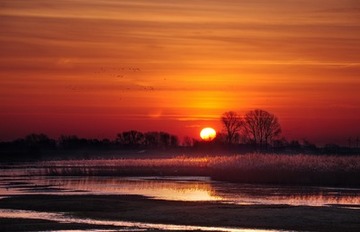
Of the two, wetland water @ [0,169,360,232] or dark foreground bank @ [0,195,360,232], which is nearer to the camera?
dark foreground bank @ [0,195,360,232]

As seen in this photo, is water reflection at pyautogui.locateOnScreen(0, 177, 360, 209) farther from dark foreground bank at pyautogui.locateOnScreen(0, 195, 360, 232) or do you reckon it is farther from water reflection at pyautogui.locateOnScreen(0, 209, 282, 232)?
water reflection at pyautogui.locateOnScreen(0, 209, 282, 232)

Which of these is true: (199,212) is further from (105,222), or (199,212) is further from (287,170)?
(287,170)

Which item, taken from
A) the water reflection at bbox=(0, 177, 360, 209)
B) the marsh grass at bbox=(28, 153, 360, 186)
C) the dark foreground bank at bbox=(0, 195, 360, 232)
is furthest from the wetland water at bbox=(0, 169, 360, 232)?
the marsh grass at bbox=(28, 153, 360, 186)

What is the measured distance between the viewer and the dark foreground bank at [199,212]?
31125 millimetres

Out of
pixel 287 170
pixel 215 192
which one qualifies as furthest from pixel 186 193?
pixel 287 170

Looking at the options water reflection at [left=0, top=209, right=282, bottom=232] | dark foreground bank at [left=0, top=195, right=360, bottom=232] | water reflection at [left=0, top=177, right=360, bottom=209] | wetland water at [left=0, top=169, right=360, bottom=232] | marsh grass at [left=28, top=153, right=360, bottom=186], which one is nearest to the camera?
water reflection at [left=0, top=209, right=282, bottom=232]

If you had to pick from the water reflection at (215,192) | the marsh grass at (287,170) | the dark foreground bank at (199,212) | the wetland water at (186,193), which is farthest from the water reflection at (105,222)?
the marsh grass at (287,170)

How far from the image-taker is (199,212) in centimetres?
3544

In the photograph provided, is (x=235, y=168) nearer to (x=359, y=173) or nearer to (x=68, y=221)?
(x=359, y=173)

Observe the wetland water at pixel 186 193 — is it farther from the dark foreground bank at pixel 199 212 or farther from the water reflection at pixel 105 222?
the dark foreground bank at pixel 199 212

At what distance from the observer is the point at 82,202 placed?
1666 inches

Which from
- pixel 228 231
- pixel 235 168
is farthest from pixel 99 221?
pixel 235 168

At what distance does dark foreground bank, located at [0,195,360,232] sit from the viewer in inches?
1225

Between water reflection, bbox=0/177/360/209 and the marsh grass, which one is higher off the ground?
the marsh grass
